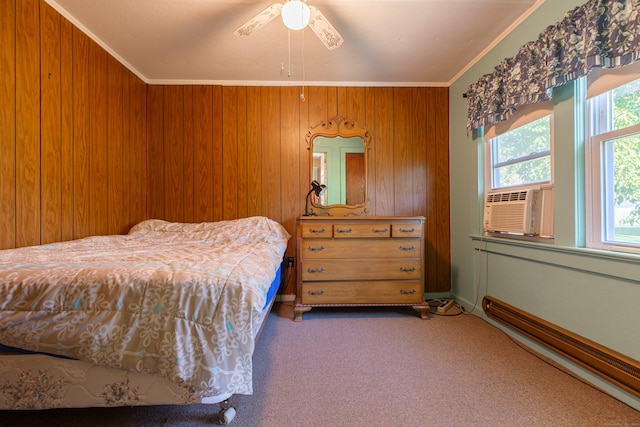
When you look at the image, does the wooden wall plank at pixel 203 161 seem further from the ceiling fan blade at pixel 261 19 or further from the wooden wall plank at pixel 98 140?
the ceiling fan blade at pixel 261 19

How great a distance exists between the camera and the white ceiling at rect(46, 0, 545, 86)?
70.1 inches

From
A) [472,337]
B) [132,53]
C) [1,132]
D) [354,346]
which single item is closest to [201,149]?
[132,53]

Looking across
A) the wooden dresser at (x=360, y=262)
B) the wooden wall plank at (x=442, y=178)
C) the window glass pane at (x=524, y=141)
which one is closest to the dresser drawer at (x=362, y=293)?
the wooden dresser at (x=360, y=262)

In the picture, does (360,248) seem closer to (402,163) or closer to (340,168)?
(340,168)

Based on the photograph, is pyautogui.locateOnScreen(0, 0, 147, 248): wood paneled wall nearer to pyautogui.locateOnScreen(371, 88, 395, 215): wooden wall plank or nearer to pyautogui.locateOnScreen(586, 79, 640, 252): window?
pyautogui.locateOnScreen(371, 88, 395, 215): wooden wall plank

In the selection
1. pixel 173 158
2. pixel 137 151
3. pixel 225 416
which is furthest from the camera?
pixel 173 158

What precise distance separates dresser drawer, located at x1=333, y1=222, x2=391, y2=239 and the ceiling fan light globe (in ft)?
4.94

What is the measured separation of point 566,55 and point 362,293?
2.09 meters

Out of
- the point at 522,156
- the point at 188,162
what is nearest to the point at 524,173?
the point at 522,156

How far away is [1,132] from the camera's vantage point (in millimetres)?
1511

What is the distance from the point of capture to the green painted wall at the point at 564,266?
1.28m

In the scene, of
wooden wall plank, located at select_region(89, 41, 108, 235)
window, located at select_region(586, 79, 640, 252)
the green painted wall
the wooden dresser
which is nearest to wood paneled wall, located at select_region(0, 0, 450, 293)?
wooden wall plank, located at select_region(89, 41, 108, 235)

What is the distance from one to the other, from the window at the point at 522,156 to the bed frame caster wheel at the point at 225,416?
2355 mm

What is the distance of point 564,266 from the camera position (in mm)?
1551
